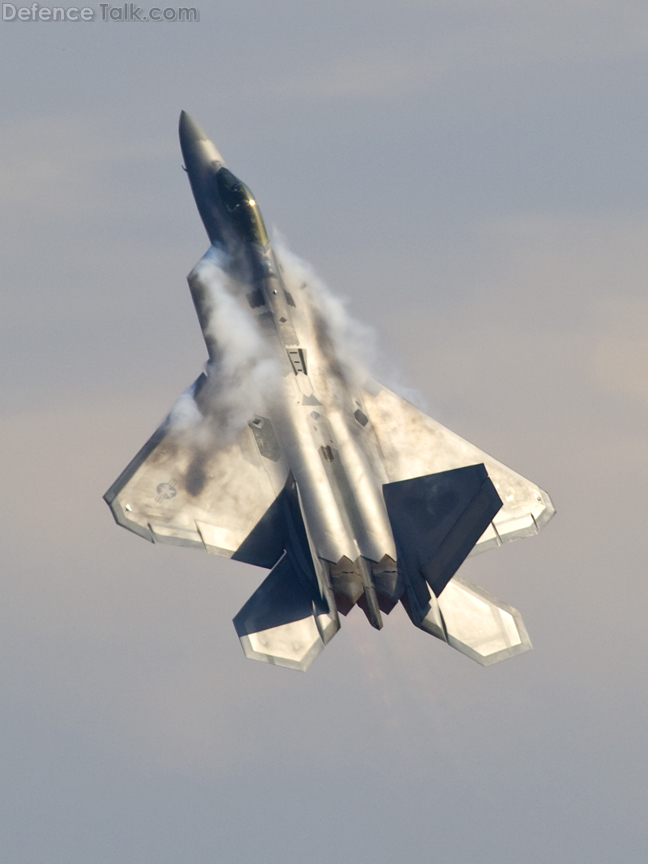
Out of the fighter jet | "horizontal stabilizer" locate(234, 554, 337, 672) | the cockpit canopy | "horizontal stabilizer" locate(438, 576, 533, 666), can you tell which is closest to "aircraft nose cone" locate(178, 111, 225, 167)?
the fighter jet

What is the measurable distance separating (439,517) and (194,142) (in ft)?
52.8

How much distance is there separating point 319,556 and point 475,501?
13.6ft

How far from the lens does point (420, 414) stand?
5000cm

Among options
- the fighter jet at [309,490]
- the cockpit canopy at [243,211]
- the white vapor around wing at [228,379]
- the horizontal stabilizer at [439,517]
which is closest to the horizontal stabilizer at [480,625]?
the fighter jet at [309,490]

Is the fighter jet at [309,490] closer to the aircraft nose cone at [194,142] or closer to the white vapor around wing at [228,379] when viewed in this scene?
the white vapor around wing at [228,379]

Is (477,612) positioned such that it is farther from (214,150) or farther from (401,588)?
(214,150)

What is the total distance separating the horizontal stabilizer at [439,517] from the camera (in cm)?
4209

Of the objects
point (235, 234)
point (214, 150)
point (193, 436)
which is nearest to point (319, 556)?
point (193, 436)

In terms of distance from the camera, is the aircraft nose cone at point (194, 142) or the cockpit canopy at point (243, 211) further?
the aircraft nose cone at point (194, 142)

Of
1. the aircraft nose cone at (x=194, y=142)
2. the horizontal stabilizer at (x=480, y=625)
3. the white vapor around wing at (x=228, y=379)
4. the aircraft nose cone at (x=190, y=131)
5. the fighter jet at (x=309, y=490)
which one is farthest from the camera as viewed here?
the aircraft nose cone at (x=190, y=131)

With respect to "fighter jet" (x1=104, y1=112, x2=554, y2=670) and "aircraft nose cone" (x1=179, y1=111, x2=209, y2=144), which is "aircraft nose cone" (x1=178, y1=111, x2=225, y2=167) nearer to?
"aircraft nose cone" (x1=179, y1=111, x2=209, y2=144)

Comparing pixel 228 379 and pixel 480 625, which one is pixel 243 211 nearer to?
pixel 228 379

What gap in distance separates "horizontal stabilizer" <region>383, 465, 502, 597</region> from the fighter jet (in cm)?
4

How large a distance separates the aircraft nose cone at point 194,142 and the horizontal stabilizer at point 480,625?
15.4 meters
